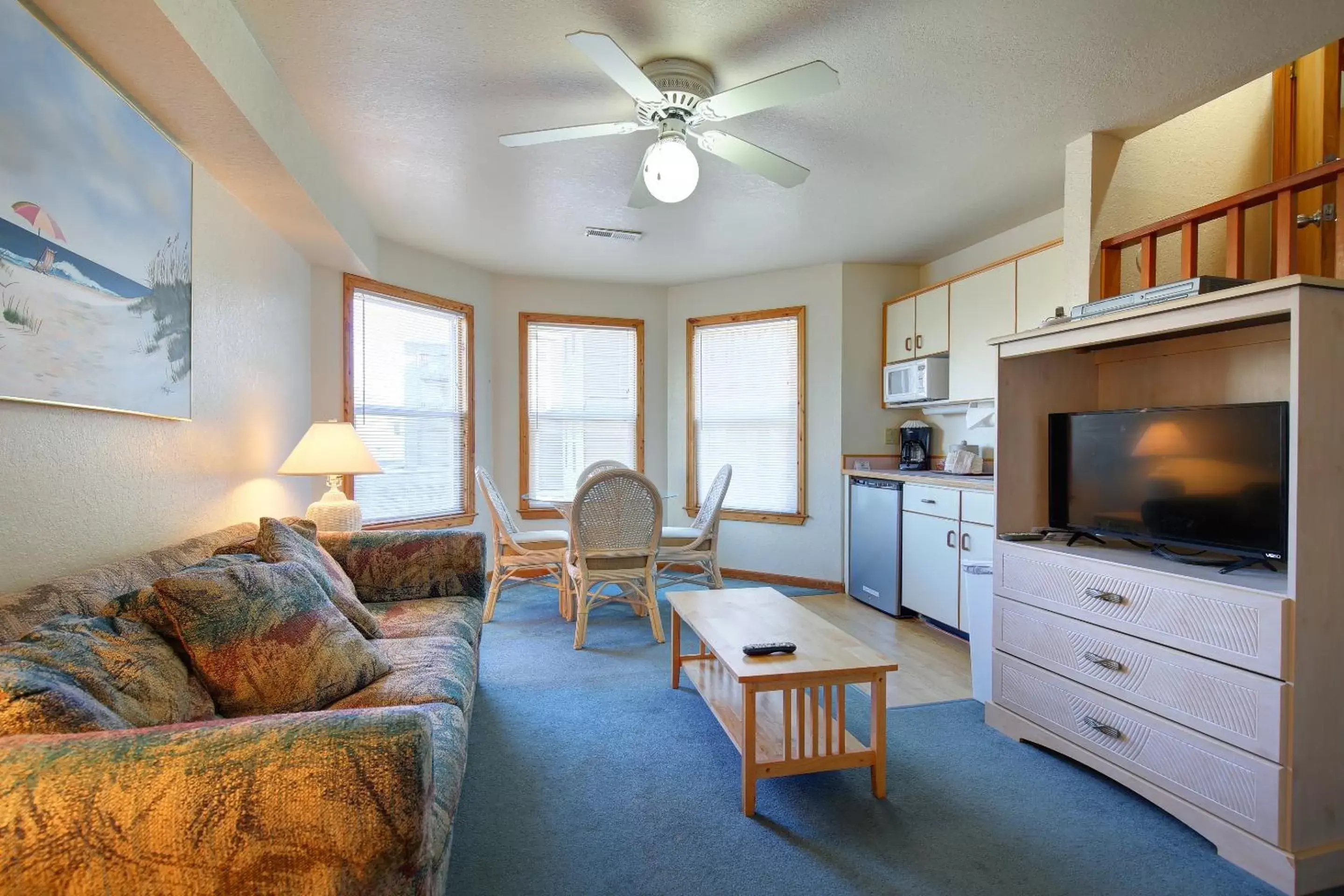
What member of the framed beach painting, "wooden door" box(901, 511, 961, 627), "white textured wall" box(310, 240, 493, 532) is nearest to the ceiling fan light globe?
the framed beach painting

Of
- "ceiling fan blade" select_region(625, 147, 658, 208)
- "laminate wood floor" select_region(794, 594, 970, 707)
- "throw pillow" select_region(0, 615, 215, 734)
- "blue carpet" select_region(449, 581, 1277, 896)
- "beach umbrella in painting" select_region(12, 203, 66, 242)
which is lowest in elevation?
"laminate wood floor" select_region(794, 594, 970, 707)

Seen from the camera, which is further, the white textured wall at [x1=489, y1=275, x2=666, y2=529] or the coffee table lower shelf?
the white textured wall at [x1=489, y1=275, x2=666, y2=529]

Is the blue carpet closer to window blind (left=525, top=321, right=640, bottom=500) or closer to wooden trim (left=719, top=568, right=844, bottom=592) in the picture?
Answer: wooden trim (left=719, top=568, right=844, bottom=592)

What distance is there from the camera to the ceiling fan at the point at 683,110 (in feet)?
6.11

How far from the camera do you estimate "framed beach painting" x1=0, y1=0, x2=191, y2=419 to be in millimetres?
1397

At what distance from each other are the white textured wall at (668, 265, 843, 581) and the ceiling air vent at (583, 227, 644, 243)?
4.14ft

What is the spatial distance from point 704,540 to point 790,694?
198 cm

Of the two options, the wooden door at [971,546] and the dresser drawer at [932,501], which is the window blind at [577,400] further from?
the wooden door at [971,546]

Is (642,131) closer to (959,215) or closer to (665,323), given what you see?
(959,215)

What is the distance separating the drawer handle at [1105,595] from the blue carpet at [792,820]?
60cm

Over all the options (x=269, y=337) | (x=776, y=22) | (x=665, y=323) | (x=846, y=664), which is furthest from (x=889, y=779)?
(x=665, y=323)

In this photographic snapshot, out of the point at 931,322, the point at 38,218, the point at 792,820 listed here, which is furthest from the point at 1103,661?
the point at 38,218

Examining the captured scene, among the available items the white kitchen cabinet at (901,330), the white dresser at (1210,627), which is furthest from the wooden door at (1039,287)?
the white kitchen cabinet at (901,330)

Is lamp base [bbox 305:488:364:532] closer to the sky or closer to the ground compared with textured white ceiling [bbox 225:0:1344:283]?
closer to the ground
